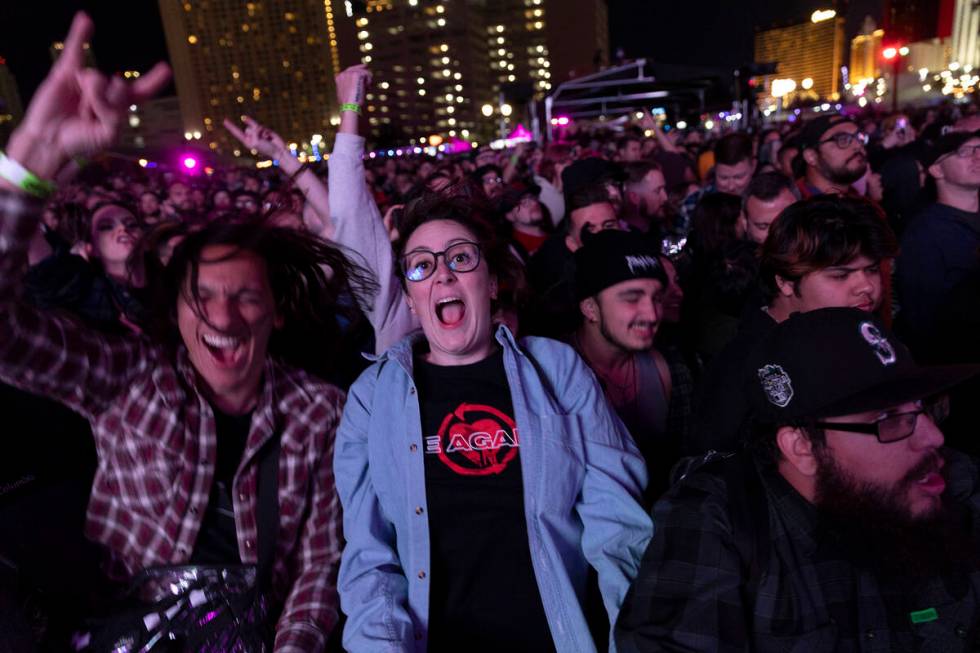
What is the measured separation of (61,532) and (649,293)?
2535 millimetres

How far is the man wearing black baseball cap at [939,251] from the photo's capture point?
3713 millimetres

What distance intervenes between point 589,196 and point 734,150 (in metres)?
2.30

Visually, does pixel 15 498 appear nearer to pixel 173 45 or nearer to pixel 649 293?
pixel 649 293

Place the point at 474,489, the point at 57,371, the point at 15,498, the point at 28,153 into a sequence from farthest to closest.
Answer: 1. the point at 474,489
2. the point at 15,498
3. the point at 57,371
4. the point at 28,153

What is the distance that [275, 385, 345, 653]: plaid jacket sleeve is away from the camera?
2.22 m

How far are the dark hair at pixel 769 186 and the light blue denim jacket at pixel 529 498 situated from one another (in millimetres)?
2372

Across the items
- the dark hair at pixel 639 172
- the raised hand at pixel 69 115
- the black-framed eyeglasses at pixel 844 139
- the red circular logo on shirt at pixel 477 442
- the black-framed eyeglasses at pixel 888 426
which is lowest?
the red circular logo on shirt at pixel 477 442

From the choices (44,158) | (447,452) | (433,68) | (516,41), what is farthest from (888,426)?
(516,41)

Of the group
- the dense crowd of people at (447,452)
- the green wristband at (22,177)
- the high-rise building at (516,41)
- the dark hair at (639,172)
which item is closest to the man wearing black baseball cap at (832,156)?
the dark hair at (639,172)

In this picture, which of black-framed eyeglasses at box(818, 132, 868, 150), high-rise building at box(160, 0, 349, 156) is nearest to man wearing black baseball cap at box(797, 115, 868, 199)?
black-framed eyeglasses at box(818, 132, 868, 150)

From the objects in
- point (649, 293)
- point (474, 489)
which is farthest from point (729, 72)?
point (474, 489)

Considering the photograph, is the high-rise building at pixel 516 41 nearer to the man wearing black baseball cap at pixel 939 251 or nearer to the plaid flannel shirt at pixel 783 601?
the man wearing black baseball cap at pixel 939 251

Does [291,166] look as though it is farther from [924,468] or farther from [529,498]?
[924,468]

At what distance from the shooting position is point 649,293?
9.89 feet
